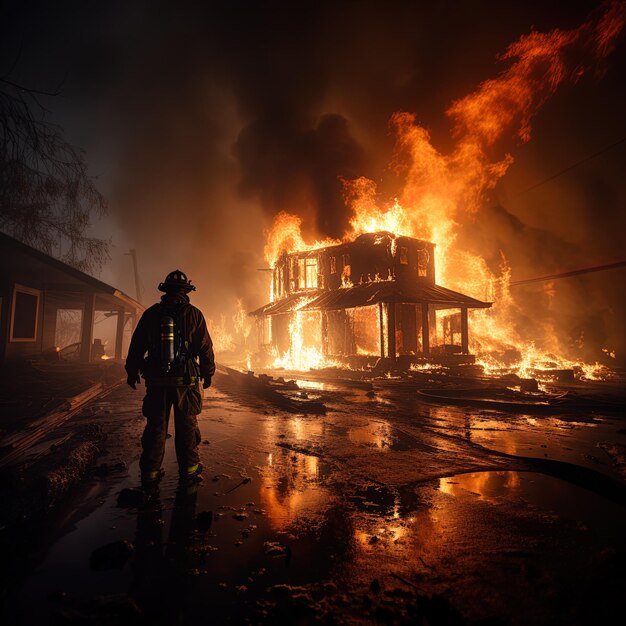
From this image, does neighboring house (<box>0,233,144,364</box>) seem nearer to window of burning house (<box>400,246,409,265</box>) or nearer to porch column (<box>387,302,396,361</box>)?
porch column (<box>387,302,396,361</box>)

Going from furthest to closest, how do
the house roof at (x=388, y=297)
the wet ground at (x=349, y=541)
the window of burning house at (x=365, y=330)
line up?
the window of burning house at (x=365, y=330) → the house roof at (x=388, y=297) → the wet ground at (x=349, y=541)

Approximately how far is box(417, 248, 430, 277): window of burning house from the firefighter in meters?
21.2

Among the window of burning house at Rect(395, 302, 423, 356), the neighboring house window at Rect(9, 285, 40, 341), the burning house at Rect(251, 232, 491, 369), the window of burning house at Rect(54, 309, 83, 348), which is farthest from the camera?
the window of burning house at Rect(54, 309, 83, 348)

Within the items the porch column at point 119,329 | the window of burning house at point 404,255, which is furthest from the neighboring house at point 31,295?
the window of burning house at point 404,255

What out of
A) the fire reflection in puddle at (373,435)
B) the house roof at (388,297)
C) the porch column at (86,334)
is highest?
the house roof at (388,297)

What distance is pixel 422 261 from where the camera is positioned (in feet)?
78.3

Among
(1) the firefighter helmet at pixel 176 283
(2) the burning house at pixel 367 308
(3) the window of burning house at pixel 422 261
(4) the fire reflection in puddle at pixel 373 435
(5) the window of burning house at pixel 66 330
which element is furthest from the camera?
(5) the window of burning house at pixel 66 330

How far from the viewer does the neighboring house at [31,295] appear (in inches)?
419

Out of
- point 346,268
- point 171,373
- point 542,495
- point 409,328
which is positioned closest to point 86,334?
point 171,373

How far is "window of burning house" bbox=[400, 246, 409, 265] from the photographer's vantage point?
22836 mm

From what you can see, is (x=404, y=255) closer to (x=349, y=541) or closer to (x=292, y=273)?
(x=292, y=273)

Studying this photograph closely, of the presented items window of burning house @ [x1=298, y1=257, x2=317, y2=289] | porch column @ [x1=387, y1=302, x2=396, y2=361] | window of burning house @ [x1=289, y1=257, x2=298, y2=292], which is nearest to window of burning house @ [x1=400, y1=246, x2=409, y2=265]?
porch column @ [x1=387, y1=302, x2=396, y2=361]

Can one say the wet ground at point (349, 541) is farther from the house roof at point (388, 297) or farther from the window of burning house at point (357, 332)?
the window of burning house at point (357, 332)

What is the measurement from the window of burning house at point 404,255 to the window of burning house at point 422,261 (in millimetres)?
1029
